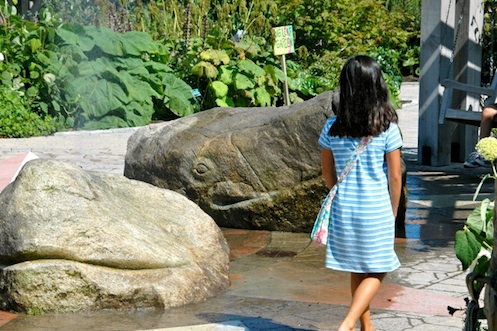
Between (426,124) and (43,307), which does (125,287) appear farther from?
(426,124)

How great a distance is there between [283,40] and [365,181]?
10860mm

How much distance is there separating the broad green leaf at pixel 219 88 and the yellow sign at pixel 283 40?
1342 mm

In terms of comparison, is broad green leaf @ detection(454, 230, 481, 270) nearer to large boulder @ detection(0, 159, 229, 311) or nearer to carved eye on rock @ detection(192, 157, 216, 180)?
large boulder @ detection(0, 159, 229, 311)

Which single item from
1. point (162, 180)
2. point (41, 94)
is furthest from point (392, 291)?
point (41, 94)

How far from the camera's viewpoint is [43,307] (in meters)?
5.56

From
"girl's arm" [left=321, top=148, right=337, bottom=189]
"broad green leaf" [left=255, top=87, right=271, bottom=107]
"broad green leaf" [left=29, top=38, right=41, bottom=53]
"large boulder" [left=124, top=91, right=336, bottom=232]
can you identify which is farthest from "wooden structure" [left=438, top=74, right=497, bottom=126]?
"broad green leaf" [left=29, top=38, right=41, bottom=53]

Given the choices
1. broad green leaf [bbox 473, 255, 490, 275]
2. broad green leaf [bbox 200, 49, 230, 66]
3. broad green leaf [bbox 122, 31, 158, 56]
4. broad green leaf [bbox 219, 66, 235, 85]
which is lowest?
broad green leaf [bbox 219, 66, 235, 85]

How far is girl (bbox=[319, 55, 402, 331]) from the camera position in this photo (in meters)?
4.59

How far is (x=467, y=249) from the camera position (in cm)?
394

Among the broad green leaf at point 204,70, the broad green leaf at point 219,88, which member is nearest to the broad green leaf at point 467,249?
the broad green leaf at point 219,88

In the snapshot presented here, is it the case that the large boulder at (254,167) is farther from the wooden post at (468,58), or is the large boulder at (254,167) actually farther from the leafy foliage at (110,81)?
the leafy foliage at (110,81)

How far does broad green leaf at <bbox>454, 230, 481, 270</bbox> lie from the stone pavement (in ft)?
4.14

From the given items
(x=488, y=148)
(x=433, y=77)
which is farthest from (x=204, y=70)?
(x=488, y=148)

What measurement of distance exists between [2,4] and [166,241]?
11.8 m
